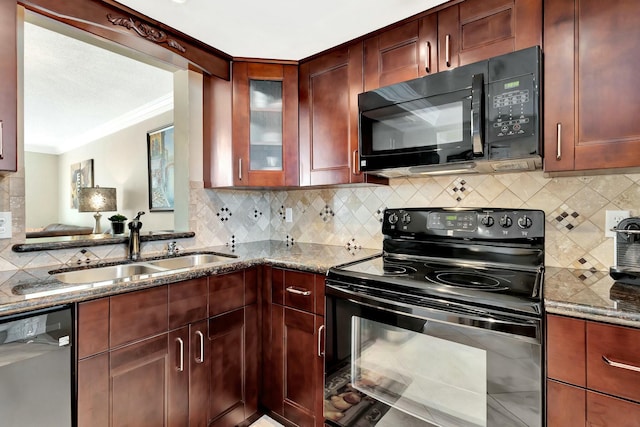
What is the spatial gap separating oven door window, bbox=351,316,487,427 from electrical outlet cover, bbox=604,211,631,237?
0.86 meters

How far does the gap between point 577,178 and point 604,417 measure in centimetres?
100

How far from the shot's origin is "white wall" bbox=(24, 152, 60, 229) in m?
5.84

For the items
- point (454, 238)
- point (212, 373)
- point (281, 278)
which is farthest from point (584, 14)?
point (212, 373)

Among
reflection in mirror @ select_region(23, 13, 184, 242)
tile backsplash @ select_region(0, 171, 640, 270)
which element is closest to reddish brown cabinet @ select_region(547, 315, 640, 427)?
tile backsplash @ select_region(0, 171, 640, 270)

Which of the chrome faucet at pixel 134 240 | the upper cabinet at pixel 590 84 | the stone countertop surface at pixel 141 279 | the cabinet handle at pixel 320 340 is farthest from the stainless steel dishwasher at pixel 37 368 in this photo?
the upper cabinet at pixel 590 84

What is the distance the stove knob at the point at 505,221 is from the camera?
1542 millimetres

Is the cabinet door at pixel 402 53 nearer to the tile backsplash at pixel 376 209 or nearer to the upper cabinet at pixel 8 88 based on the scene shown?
the tile backsplash at pixel 376 209

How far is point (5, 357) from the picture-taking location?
975 mm

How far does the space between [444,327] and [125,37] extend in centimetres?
196

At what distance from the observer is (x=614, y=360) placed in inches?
35.1

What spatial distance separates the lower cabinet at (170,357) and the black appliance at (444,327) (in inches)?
20.2

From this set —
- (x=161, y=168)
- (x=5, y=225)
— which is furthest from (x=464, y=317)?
(x=161, y=168)

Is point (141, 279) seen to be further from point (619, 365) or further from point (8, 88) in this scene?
point (619, 365)

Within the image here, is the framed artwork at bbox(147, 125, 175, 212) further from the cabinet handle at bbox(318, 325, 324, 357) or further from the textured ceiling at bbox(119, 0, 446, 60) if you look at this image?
the cabinet handle at bbox(318, 325, 324, 357)
